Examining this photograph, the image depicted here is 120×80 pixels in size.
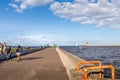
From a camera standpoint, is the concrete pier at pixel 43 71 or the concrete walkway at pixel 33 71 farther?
the concrete walkway at pixel 33 71

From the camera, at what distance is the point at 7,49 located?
3100 cm

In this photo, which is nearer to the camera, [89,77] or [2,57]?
[89,77]

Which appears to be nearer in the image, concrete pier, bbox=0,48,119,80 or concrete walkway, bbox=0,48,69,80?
concrete pier, bbox=0,48,119,80

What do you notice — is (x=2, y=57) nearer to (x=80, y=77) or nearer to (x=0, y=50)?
(x=0, y=50)

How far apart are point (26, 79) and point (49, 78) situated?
4.97 ft

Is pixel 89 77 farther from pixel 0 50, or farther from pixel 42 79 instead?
Answer: pixel 0 50

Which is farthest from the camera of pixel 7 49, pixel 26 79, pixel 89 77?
pixel 7 49

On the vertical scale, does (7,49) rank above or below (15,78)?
above

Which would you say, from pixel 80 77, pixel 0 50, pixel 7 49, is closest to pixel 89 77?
pixel 80 77

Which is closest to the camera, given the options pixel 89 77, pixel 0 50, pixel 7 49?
pixel 89 77

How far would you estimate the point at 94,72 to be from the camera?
10.1 meters

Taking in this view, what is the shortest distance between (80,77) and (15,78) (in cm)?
690

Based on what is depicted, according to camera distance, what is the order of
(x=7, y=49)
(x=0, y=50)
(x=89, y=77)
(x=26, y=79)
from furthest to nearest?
(x=0, y=50) → (x=7, y=49) → (x=26, y=79) → (x=89, y=77)

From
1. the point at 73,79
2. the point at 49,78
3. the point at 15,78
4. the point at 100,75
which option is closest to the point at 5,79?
the point at 15,78
